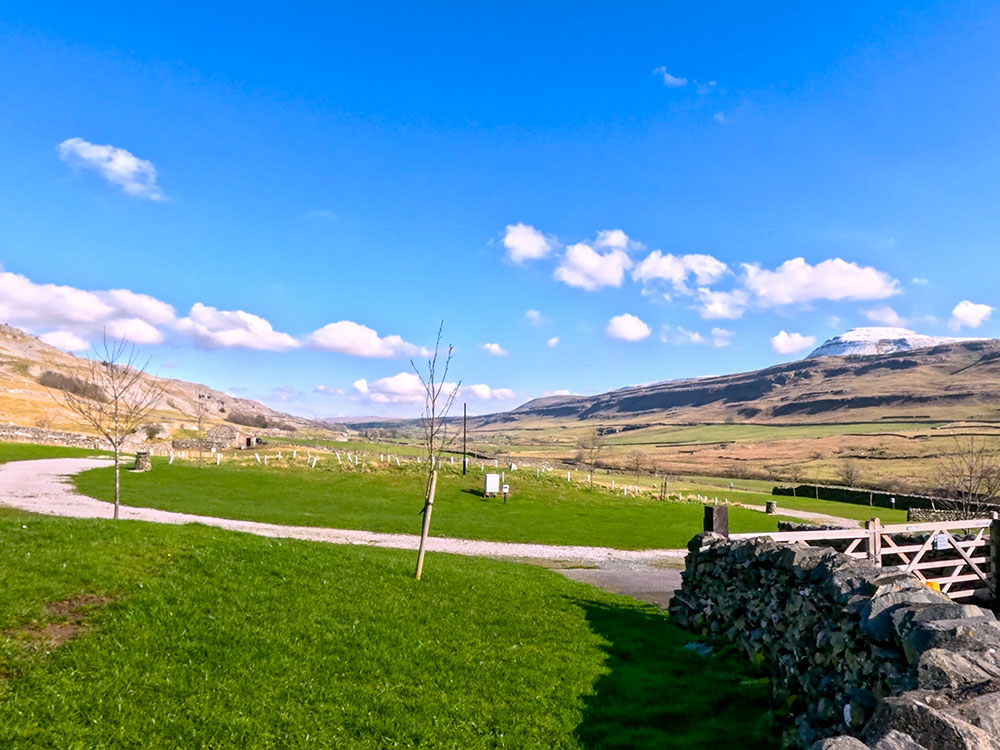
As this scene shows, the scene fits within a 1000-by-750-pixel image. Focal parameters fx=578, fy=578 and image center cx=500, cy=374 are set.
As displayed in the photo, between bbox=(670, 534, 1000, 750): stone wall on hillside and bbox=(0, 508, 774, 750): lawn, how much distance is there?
0.78 meters

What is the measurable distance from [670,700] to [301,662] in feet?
17.9

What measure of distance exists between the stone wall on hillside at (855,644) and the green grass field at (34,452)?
2221 inches

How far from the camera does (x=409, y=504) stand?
1633 inches

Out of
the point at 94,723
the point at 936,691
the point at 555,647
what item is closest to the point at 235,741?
the point at 94,723

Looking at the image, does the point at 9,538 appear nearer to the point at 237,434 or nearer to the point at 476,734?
the point at 476,734

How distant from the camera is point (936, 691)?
14.9 ft

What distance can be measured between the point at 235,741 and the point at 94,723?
→ 57.7 inches

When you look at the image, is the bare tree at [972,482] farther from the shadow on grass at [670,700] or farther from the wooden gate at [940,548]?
the shadow on grass at [670,700]

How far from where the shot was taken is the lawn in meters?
6.57

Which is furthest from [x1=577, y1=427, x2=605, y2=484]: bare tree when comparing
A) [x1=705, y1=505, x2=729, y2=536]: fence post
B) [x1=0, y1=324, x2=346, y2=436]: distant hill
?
[x1=0, y1=324, x2=346, y2=436]: distant hill

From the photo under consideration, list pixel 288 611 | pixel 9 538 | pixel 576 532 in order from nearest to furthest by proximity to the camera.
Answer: pixel 288 611, pixel 9 538, pixel 576 532

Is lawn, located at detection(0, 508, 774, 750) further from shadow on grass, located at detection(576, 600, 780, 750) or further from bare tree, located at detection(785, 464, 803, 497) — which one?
bare tree, located at detection(785, 464, 803, 497)

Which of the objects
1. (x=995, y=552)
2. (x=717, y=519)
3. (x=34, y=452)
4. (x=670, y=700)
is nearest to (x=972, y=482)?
(x=995, y=552)

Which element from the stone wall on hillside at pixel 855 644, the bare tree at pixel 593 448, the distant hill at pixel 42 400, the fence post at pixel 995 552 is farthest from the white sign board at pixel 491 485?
the fence post at pixel 995 552
